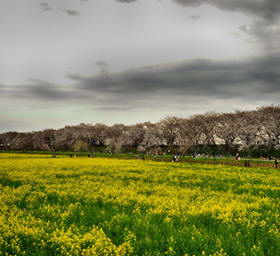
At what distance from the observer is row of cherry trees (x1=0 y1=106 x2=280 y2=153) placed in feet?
320

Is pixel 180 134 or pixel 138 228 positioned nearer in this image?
pixel 138 228

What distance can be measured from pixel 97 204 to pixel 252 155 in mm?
82285

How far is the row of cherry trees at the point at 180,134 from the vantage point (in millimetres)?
97625

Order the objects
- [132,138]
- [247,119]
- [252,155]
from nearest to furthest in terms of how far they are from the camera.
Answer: [252,155]
[247,119]
[132,138]

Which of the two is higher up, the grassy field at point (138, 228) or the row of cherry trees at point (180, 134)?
the row of cherry trees at point (180, 134)

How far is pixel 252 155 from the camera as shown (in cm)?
9112

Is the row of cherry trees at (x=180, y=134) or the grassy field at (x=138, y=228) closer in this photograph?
the grassy field at (x=138, y=228)

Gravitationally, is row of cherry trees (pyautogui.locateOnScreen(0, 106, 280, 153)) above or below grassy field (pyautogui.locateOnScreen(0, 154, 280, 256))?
above

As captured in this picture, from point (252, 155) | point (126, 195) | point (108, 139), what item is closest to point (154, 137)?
point (108, 139)

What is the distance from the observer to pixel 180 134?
5108 inches

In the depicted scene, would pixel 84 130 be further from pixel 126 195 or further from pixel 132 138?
pixel 126 195

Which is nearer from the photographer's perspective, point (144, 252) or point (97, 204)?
point (144, 252)

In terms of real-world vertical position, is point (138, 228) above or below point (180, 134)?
below

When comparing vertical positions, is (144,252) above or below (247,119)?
below
